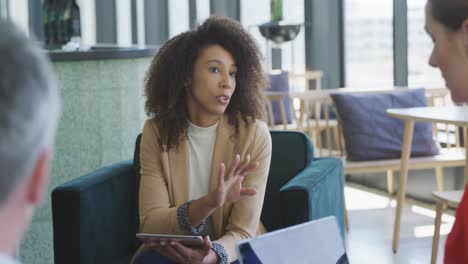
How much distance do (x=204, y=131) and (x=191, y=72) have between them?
0.59 ft

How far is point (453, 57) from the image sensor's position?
4.40 ft

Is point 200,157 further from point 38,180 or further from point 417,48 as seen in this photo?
point 417,48

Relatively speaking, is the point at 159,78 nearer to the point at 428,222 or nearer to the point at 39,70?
the point at 39,70

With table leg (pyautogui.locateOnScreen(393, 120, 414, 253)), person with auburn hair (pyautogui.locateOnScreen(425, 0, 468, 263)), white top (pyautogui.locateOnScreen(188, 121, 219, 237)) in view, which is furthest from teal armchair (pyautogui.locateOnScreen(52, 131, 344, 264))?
table leg (pyautogui.locateOnScreen(393, 120, 414, 253))

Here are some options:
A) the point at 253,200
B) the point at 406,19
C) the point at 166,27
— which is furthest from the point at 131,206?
the point at 166,27

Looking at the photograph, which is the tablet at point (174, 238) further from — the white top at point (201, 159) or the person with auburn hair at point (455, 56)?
the person with auburn hair at point (455, 56)

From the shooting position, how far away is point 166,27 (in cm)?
1052

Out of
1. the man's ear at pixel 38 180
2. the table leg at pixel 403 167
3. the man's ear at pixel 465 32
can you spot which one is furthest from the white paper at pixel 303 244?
the table leg at pixel 403 167

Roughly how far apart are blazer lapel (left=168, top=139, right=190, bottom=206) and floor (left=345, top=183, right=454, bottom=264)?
2.02m

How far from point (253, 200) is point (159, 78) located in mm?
488

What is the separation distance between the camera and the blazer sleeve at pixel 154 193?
8.67 feet

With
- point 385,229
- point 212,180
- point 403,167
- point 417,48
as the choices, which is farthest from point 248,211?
point 417,48

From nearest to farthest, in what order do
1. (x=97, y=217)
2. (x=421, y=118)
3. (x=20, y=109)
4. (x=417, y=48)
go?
1. (x=20, y=109)
2. (x=97, y=217)
3. (x=421, y=118)
4. (x=417, y=48)

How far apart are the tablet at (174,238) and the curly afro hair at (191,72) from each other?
40cm
